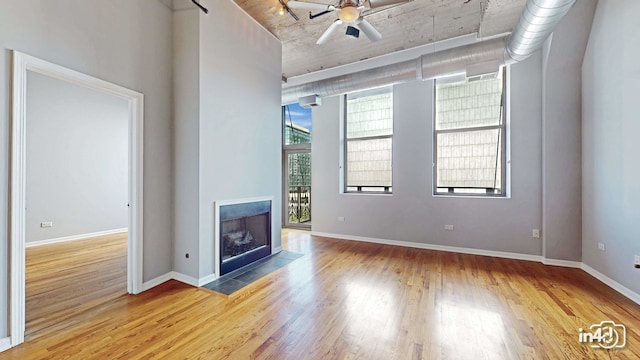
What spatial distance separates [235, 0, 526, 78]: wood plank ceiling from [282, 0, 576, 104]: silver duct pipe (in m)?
0.52

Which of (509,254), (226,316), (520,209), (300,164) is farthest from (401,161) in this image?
(226,316)

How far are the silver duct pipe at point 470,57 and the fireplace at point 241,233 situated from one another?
8.09 ft

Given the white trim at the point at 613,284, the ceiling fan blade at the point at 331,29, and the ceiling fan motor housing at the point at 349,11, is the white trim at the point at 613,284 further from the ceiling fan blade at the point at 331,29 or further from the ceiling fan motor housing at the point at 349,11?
the ceiling fan blade at the point at 331,29

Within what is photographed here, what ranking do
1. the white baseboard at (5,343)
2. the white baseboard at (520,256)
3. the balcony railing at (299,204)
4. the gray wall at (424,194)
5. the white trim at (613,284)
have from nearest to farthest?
the white baseboard at (5,343), the white trim at (613,284), the white baseboard at (520,256), the gray wall at (424,194), the balcony railing at (299,204)

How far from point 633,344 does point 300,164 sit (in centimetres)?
573

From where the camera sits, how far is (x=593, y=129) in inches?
128

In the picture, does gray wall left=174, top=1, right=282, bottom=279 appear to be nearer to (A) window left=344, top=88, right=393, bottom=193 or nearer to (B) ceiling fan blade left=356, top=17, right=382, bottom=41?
(B) ceiling fan blade left=356, top=17, right=382, bottom=41

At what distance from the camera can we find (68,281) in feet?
10.00

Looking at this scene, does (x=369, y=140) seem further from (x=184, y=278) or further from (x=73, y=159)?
(x=73, y=159)

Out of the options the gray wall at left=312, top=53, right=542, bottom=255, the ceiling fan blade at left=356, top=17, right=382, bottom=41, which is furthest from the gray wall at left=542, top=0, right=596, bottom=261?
the ceiling fan blade at left=356, top=17, right=382, bottom=41

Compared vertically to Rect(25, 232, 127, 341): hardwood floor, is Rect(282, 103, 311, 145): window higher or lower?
higher

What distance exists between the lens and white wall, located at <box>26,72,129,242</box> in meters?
4.63

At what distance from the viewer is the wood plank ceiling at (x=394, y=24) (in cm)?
347

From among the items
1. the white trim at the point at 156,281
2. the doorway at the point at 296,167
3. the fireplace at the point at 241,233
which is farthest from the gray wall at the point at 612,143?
the white trim at the point at 156,281
